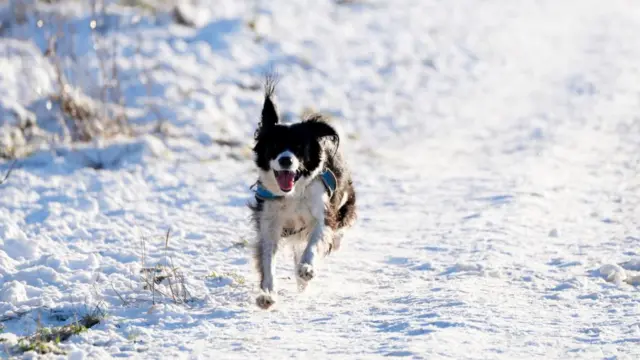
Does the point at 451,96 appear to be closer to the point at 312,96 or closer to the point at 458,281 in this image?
the point at 312,96

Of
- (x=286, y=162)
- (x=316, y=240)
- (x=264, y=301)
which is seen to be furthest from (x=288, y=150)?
(x=264, y=301)

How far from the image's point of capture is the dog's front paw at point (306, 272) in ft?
18.7

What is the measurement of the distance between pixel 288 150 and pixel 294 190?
10.6 inches

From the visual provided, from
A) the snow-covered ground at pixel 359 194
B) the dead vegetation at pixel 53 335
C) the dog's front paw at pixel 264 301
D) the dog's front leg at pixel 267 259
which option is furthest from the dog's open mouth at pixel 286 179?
the dead vegetation at pixel 53 335

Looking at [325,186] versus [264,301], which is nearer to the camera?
[264,301]

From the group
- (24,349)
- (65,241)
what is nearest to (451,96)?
(65,241)

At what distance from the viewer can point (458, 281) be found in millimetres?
6023

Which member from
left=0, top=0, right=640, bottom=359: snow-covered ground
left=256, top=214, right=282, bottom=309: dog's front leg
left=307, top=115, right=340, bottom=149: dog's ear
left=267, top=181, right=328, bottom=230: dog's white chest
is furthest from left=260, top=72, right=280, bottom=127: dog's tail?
left=0, top=0, right=640, bottom=359: snow-covered ground

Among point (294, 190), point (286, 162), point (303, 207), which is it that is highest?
point (286, 162)

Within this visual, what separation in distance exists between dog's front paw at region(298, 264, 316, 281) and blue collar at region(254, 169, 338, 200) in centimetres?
61

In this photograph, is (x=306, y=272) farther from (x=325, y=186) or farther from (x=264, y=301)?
(x=325, y=186)

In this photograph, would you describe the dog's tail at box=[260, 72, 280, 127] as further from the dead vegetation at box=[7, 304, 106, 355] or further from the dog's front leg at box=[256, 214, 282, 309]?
the dead vegetation at box=[7, 304, 106, 355]

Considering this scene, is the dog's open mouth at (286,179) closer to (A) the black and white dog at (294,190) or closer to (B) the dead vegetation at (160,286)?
(A) the black and white dog at (294,190)

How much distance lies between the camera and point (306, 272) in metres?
5.70
